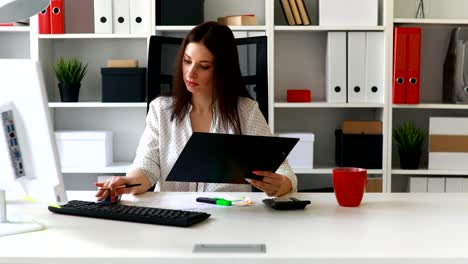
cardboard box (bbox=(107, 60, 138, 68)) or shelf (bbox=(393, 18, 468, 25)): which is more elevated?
shelf (bbox=(393, 18, 468, 25))

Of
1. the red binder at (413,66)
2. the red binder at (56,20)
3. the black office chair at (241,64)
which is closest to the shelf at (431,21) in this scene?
the red binder at (413,66)

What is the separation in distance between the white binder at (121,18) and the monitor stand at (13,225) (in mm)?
2007

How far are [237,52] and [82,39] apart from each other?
162cm

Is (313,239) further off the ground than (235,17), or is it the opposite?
(235,17)

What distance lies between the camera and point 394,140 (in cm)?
357

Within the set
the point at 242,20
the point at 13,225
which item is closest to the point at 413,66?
the point at 242,20

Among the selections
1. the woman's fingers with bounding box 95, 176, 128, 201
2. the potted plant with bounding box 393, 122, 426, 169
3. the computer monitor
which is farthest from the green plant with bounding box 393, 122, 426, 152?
the computer monitor

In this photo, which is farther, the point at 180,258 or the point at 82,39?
the point at 82,39

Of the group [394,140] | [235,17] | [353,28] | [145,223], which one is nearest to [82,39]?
[235,17]

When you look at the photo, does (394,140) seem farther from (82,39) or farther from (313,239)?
(313,239)

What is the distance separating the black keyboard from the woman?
0.55 metres

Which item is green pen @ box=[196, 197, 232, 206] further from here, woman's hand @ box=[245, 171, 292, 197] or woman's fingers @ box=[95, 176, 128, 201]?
woman's fingers @ box=[95, 176, 128, 201]

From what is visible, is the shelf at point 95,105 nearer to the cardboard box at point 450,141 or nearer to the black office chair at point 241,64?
the black office chair at point 241,64

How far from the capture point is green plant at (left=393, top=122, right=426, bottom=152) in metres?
3.41
